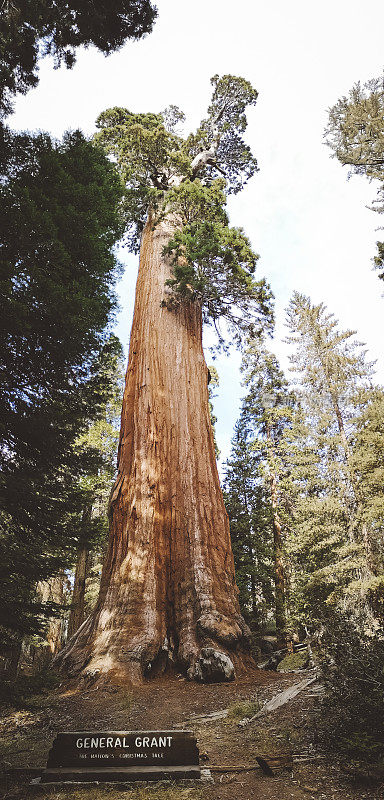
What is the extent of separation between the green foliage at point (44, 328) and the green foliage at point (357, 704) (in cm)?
337

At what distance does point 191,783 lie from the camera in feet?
9.46

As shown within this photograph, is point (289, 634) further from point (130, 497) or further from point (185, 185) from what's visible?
point (185, 185)

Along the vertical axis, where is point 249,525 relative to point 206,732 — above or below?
above

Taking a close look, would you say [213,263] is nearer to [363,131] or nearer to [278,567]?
[363,131]

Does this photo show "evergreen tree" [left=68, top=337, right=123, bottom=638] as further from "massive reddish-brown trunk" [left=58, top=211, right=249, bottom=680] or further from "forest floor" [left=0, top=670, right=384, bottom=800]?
"forest floor" [left=0, top=670, right=384, bottom=800]

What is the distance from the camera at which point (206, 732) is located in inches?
157

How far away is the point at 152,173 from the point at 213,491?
33.0 ft

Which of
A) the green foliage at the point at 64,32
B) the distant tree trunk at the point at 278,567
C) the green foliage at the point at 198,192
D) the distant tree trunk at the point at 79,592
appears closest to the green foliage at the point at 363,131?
the green foliage at the point at 198,192

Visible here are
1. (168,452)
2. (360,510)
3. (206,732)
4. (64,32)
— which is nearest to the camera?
(206,732)

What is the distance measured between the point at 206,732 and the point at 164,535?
3277 millimetres

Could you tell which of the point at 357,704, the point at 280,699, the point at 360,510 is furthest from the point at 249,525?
the point at 357,704

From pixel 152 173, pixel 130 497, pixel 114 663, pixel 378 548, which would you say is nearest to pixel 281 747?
pixel 114 663

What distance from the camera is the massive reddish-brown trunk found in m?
5.86

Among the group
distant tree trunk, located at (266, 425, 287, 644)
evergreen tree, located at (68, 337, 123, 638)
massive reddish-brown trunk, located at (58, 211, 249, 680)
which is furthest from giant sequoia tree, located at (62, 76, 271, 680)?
distant tree trunk, located at (266, 425, 287, 644)
